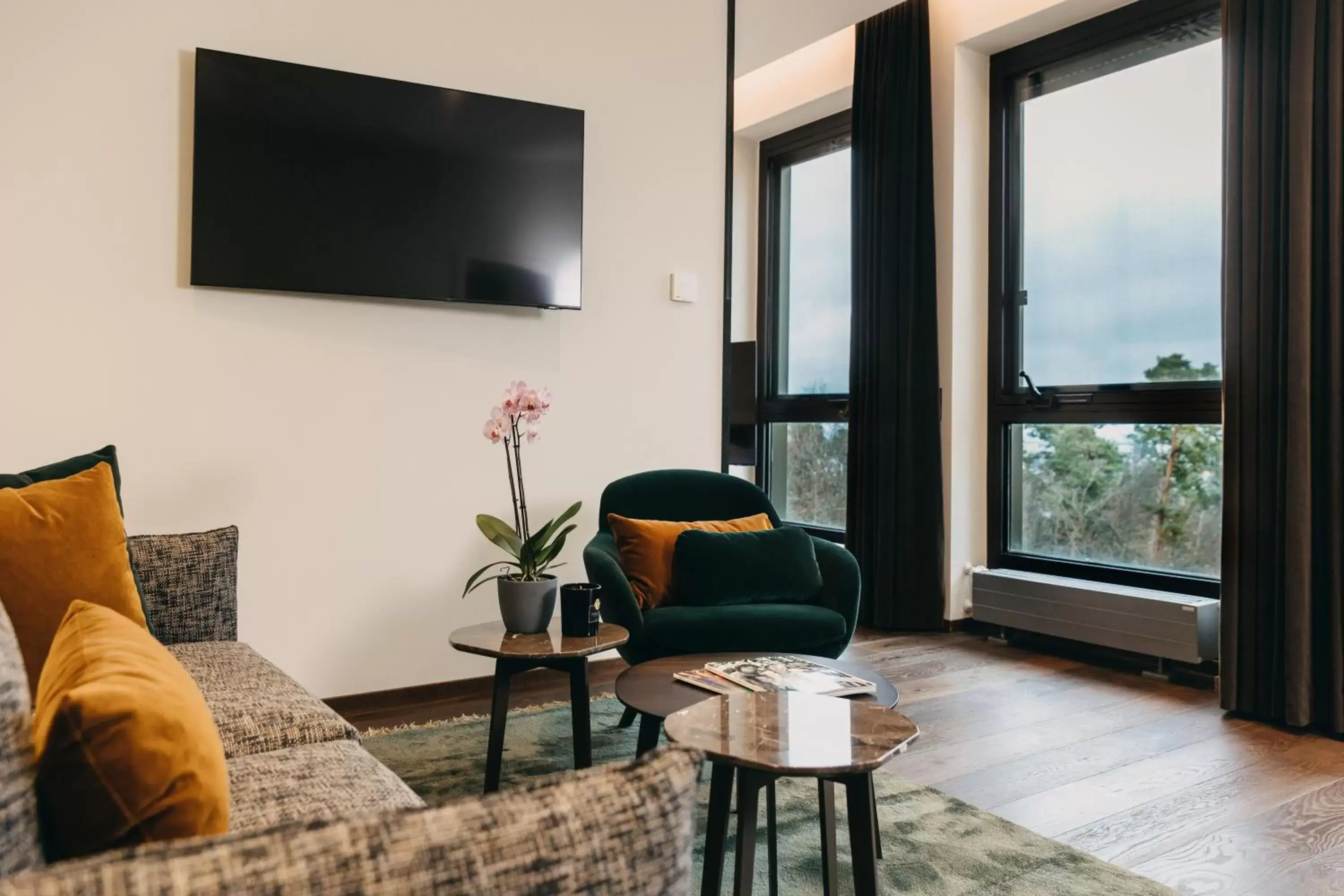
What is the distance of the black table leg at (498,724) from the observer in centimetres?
232

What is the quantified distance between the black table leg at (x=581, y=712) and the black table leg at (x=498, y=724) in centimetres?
16

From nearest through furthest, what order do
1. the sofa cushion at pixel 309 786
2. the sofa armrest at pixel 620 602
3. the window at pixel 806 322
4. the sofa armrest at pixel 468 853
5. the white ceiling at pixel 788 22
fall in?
the sofa armrest at pixel 468 853 < the sofa cushion at pixel 309 786 < the sofa armrest at pixel 620 602 < the white ceiling at pixel 788 22 < the window at pixel 806 322

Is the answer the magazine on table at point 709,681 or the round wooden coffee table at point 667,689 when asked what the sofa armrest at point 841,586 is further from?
the magazine on table at point 709,681

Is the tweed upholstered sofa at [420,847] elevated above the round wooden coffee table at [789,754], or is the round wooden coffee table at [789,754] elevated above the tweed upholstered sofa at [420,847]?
the tweed upholstered sofa at [420,847]

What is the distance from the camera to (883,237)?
4.78 m

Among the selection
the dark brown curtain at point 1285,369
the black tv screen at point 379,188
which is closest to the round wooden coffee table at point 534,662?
the black tv screen at point 379,188

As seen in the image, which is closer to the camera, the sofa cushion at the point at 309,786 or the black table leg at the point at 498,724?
the sofa cushion at the point at 309,786

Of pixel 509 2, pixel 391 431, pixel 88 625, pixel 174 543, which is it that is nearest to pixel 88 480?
pixel 174 543

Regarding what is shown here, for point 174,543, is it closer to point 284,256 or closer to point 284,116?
point 284,256

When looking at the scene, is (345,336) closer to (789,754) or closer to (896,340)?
(789,754)

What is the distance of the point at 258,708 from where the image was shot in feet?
5.79

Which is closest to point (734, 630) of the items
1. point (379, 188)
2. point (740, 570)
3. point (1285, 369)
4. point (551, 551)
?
point (740, 570)

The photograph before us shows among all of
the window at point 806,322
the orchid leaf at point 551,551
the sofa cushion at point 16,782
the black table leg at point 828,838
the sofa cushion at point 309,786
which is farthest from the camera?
the window at point 806,322

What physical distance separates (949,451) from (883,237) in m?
1.10
